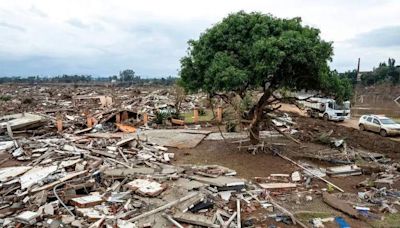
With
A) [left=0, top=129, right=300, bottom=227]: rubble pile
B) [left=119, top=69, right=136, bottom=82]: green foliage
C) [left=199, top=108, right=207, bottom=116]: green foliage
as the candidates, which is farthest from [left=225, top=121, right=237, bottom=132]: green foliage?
A: [left=119, top=69, right=136, bottom=82]: green foliage

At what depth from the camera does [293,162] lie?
46.3ft

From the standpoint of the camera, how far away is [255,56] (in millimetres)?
12781

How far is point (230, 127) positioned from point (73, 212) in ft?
41.0

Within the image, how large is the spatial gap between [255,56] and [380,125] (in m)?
14.0

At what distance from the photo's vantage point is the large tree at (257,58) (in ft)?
41.0

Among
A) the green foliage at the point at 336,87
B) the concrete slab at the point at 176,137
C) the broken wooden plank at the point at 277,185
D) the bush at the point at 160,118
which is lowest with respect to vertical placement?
the broken wooden plank at the point at 277,185

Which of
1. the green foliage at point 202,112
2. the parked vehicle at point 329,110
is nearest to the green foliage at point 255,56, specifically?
the green foliage at point 202,112

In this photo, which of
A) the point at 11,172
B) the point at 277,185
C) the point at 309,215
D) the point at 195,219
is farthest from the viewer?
the point at 11,172

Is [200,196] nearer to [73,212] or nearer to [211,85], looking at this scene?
[73,212]

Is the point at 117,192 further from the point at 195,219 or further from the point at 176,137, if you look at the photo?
the point at 176,137

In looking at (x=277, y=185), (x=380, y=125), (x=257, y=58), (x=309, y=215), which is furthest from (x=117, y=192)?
(x=380, y=125)

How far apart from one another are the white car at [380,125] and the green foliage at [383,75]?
148ft

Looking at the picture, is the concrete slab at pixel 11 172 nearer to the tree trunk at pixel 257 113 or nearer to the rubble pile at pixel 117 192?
the rubble pile at pixel 117 192

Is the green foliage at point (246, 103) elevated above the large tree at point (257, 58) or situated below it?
below
